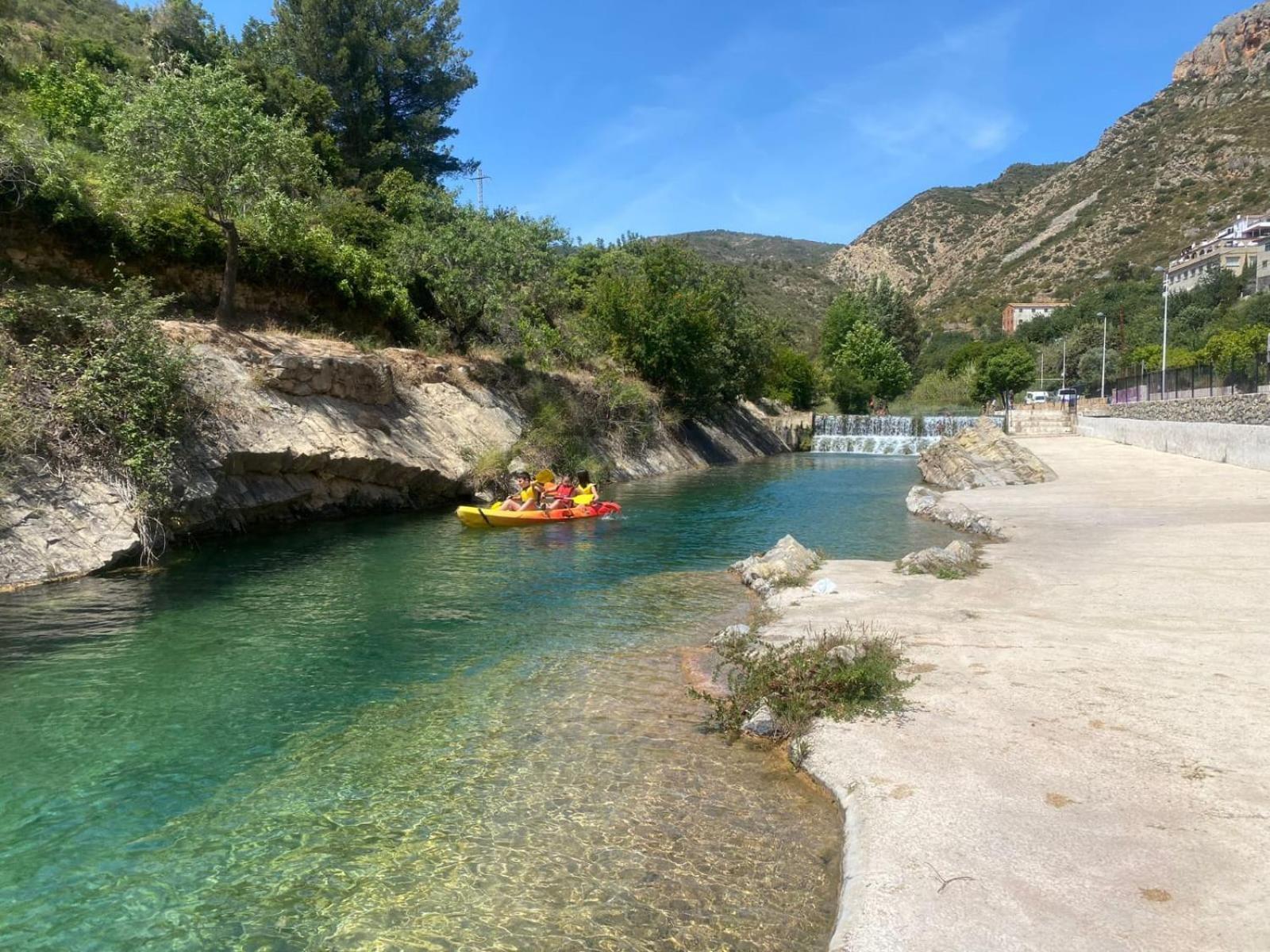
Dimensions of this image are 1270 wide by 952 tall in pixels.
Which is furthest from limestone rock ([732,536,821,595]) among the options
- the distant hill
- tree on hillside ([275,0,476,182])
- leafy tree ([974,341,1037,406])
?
the distant hill

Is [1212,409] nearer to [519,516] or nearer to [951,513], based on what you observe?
[951,513]

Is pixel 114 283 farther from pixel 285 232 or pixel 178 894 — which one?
pixel 178 894

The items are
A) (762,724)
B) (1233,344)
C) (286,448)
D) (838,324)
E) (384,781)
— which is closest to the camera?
(384,781)

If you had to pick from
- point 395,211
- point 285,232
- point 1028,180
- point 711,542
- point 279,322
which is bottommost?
point 711,542

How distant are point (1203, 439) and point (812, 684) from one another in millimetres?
26588

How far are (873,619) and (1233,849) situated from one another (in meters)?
4.99

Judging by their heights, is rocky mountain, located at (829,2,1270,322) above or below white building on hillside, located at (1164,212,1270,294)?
above

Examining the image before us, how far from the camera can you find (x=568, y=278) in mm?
46094

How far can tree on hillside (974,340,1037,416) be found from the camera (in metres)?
69.9

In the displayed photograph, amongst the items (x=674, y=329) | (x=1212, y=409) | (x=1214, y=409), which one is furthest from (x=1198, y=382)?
(x=674, y=329)

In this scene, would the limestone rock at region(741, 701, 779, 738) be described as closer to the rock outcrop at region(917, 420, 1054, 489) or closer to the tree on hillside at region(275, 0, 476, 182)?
the rock outcrop at region(917, 420, 1054, 489)

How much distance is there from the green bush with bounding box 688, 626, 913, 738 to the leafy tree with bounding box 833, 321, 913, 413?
61.7 metres

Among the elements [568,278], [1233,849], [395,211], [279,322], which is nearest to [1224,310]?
[568,278]

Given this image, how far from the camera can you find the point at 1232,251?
287ft
